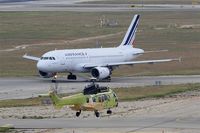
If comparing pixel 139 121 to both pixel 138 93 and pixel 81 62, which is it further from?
pixel 81 62

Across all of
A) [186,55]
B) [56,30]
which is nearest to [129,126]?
[186,55]

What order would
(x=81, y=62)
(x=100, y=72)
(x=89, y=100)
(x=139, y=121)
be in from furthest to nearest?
(x=81, y=62) → (x=100, y=72) → (x=139, y=121) → (x=89, y=100)

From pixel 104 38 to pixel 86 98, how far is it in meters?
90.5

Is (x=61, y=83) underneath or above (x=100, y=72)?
underneath

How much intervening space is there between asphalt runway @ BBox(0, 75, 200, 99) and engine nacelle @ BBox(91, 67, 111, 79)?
937 millimetres

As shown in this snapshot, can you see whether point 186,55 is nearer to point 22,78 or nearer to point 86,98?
point 22,78

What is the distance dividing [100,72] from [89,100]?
105 feet

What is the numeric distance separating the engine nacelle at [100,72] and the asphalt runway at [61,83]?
3.07 ft

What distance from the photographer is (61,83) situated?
96.5 m

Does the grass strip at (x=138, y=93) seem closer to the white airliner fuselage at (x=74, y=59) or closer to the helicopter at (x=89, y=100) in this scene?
the white airliner fuselage at (x=74, y=59)

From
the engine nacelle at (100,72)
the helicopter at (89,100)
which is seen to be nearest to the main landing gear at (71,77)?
the engine nacelle at (100,72)

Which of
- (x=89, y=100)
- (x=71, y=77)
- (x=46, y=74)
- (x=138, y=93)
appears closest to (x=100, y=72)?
(x=71, y=77)

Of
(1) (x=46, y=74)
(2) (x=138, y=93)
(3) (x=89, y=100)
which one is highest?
(1) (x=46, y=74)

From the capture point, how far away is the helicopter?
63656 mm
